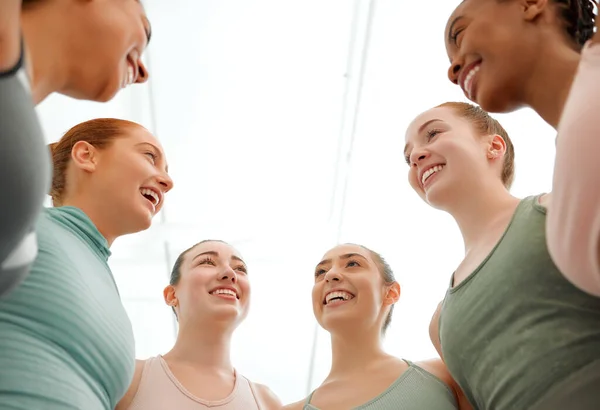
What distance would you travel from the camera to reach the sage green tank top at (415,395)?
1.66 m

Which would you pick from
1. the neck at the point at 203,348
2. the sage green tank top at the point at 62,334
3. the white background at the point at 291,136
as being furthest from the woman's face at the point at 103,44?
the white background at the point at 291,136

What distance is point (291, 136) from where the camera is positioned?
2.90 m

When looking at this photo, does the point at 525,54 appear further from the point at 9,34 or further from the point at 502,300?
the point at 9,34

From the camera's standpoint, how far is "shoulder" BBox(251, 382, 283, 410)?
1.94 metres

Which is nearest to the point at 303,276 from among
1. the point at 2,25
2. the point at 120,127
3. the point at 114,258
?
the point at 114,258

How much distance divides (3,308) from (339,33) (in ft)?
5.67

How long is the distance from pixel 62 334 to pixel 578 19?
115 cm

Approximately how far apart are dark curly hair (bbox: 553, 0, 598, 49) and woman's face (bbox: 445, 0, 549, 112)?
0.15 feet

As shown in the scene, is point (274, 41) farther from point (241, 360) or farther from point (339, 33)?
point (241, 360)

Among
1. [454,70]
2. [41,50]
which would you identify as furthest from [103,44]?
[454,70]

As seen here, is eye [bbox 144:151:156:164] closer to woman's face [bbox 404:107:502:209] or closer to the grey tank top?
woman's face [bbox 404:107:502:209]

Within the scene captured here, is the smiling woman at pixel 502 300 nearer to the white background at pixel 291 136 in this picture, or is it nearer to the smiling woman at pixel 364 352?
the smiling woman at pixel 364 352

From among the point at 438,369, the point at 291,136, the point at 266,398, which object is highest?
the point at 291,136

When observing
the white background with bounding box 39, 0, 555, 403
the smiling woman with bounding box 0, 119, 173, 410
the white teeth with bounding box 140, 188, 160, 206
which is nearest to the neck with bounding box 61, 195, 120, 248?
the smiling woman with bounding box 0, 119, 173, 410
